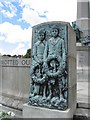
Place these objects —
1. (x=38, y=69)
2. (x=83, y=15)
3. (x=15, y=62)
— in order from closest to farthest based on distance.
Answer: (x=38, y=69)
(x=15, y=62)
(x=83, y=15)

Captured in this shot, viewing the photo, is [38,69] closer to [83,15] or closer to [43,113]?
[43,113]

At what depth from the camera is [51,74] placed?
4.58 metres

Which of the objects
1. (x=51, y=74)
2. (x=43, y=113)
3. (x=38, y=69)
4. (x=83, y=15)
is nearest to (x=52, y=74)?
(x=51, y=74)

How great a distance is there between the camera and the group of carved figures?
450 cm

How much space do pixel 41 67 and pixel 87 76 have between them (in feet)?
28.2

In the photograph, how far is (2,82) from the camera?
670 centimetres

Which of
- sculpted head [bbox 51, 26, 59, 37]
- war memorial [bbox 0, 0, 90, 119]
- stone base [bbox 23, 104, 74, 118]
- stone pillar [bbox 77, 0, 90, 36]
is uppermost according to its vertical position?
stone pillar [bbox 77, 0, 90, 36]

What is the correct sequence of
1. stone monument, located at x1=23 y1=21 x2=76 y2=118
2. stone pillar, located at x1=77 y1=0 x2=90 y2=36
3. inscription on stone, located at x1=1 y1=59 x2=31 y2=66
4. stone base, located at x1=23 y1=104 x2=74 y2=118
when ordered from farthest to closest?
1. stone pillar, located at x1=77 y1=0 x2=90 y2=36
2. inscription on stone, located at x1=1 y1=59 x2=31 y2=66
3. stone monument, located at x1=23 y1=21 x2=76 y2=118
4. stone base, located at x1=23 y1=104 x2=74 y2=118

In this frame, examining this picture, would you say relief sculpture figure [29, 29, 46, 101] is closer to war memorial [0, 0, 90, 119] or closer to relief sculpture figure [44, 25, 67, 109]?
war memorial [0, 0, 90, 119]

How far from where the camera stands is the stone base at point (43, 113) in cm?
435

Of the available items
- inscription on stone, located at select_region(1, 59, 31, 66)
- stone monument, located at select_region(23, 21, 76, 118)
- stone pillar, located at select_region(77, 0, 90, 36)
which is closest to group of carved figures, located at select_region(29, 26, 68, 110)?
stone monument, located at select_region(23, 21, 76, 118)

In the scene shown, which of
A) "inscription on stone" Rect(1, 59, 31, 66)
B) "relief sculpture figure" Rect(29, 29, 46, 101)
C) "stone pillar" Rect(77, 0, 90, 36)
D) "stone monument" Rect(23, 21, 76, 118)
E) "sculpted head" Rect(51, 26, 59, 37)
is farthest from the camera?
"stone pillar" Rect(77, 0, 90, 36)

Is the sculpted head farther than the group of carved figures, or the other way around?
the sculpted head

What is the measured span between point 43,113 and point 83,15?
551 inches
